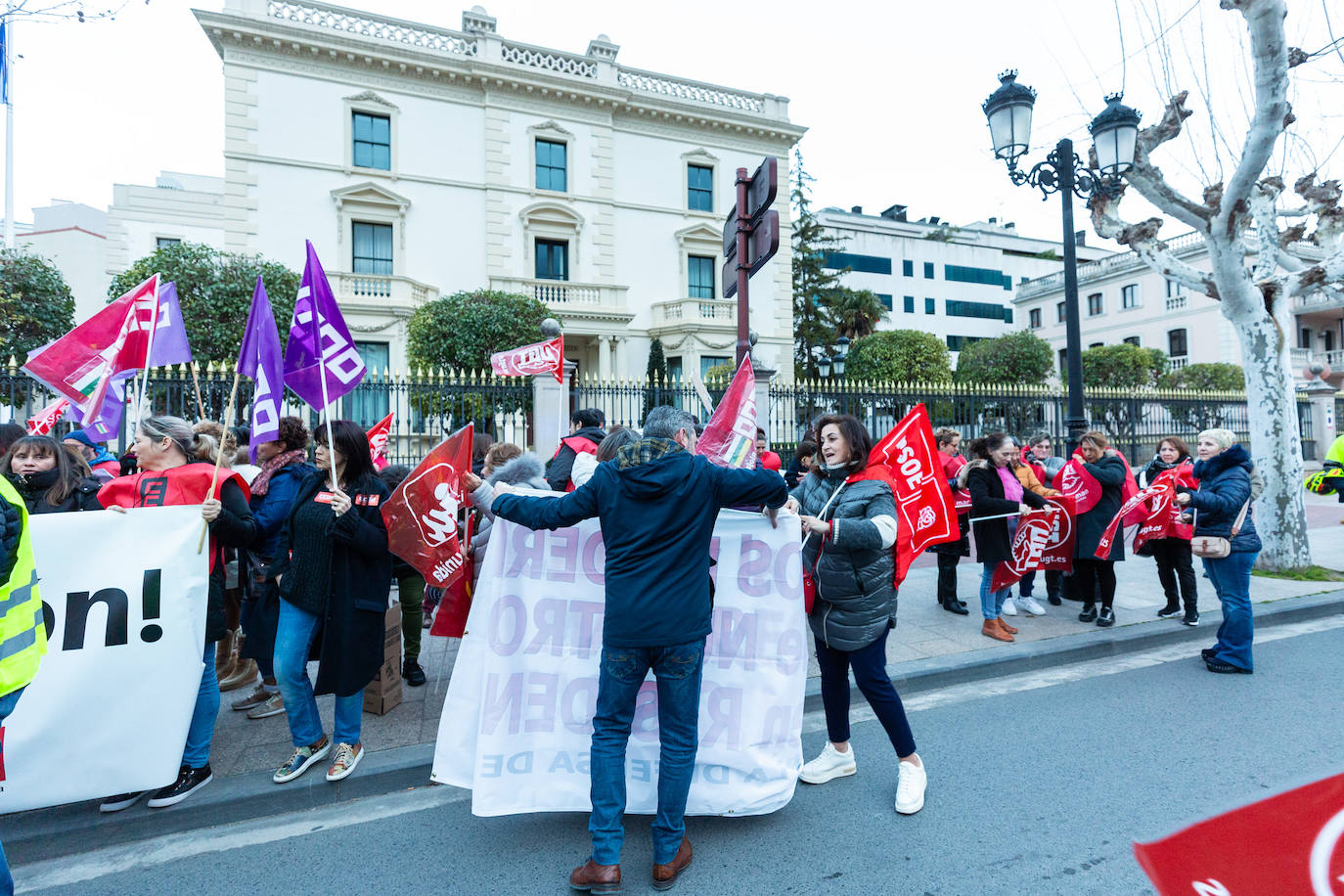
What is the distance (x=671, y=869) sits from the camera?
2832 millimetres

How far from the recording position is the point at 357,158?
21812 mm

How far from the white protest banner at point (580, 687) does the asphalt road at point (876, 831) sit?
22 cm

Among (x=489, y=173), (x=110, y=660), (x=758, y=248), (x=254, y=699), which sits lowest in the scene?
(x=254, y=699)

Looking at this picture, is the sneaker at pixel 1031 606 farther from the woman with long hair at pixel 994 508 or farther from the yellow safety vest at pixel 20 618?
the yellow safety vest at pixel 20 618

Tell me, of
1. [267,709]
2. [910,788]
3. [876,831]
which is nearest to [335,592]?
[267,709]

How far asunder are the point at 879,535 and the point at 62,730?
3.80m

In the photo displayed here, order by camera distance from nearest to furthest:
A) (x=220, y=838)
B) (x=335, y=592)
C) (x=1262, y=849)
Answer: (x=1262, y=849), (x=220, y=838), (x=335, y=592)

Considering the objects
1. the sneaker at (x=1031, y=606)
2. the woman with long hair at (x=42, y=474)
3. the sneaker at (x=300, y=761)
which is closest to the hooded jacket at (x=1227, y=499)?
the sneaker at (x=1031, y=606)

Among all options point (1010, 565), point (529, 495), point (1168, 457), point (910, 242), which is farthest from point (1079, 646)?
point (910, 242)

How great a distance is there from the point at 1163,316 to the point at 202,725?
45.0 m

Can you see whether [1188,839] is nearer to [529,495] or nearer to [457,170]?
[529,495]

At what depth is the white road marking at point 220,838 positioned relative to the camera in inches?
121

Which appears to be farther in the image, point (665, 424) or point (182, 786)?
point (182, 786)

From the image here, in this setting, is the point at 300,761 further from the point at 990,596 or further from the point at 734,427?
the point at 990,596
